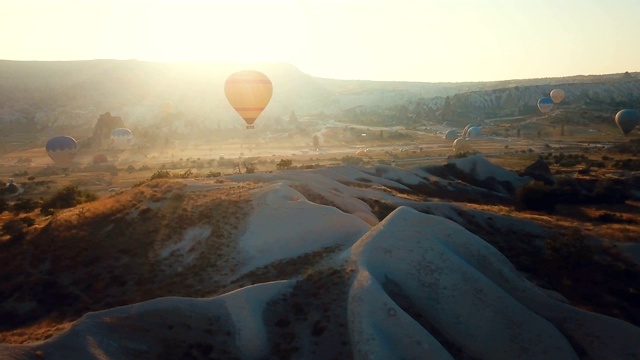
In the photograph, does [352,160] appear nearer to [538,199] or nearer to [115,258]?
[538,199]

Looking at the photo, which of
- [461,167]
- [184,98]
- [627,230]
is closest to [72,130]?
[184,98]

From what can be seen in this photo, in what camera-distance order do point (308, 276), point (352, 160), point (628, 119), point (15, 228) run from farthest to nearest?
point (628, 119)
point (352, 160)
point (15, 228)
point (308, 276)

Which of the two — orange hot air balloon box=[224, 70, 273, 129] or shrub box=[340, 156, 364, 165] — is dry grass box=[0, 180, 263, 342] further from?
shrub box=[340, 156, 364, 165]

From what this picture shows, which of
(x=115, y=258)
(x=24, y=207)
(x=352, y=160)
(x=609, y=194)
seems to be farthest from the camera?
(x=352, y=160)

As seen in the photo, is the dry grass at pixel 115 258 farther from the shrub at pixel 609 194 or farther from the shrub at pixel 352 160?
the shrub at pixel 352 160

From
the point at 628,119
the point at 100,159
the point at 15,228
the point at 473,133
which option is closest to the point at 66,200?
the point at 15,228

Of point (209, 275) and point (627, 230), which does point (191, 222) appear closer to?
point (209, 275)
